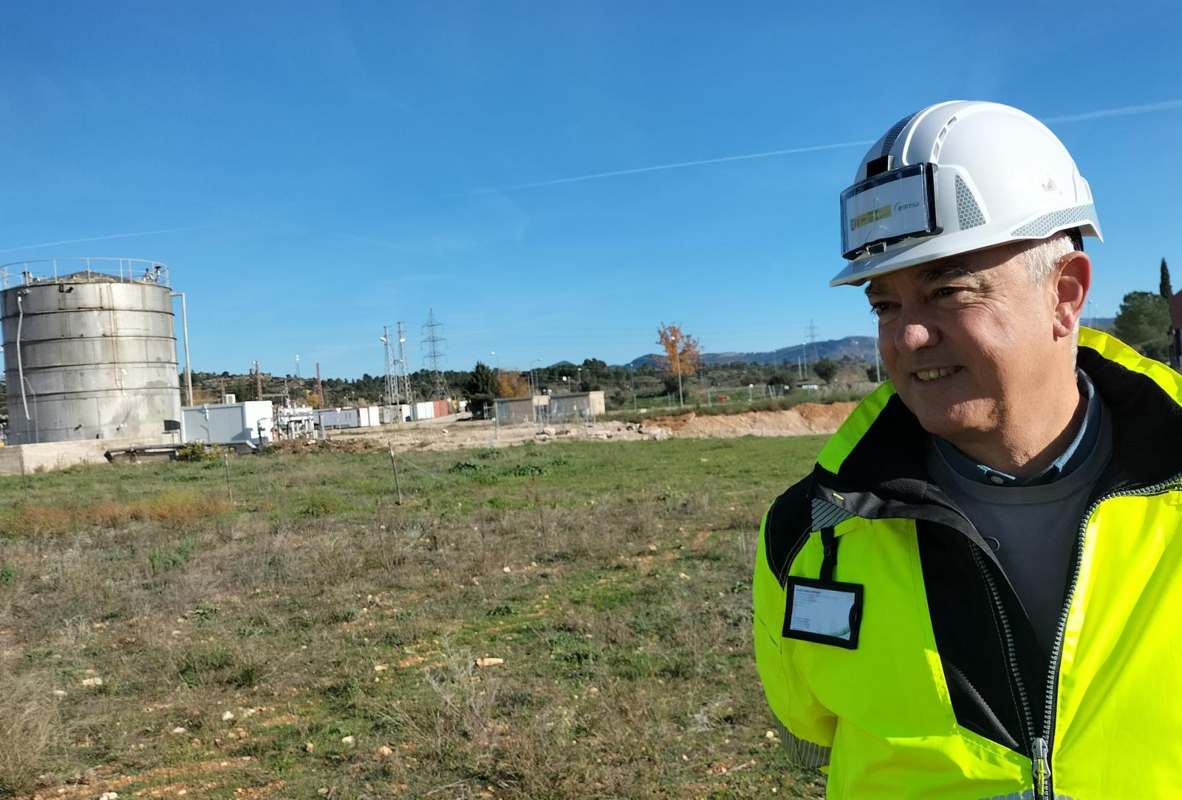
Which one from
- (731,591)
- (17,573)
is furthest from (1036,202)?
(17,573)

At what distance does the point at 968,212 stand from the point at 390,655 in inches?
225

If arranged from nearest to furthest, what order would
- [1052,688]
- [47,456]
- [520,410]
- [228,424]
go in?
1. [1052,688]
2. [47,456]
3. [228,424]
4. [520,410]

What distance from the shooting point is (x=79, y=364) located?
4059 centimetres

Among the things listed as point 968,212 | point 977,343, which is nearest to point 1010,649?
point 977,343

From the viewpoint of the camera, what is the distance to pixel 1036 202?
5.41 ft

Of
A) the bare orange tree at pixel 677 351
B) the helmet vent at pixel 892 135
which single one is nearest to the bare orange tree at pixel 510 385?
the bare orange tree at pixel 677 351

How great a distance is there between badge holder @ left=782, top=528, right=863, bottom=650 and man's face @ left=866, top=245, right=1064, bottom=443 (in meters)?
0.35

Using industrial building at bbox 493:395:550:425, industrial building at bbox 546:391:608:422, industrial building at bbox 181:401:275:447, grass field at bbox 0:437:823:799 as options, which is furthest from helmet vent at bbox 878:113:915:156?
industrial building at bbox 493:395:550:425

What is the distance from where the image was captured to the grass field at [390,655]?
14.1 feet

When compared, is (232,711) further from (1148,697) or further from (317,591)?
(1148,697)

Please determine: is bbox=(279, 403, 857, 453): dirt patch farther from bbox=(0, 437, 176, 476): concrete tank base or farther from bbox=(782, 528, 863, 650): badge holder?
bbox=(782, 528, 863, 650): badge holder

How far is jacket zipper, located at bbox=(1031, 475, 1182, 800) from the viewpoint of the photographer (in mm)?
1303

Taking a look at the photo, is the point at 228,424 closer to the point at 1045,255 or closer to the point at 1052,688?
the point at 1045,255

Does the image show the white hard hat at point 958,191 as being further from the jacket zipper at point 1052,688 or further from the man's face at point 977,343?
the jacket zipper at point 1052,688
